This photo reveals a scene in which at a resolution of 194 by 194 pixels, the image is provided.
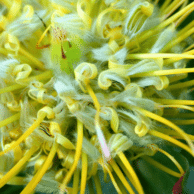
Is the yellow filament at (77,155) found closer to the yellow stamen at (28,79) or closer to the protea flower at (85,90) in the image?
the protea flower at (85,90)

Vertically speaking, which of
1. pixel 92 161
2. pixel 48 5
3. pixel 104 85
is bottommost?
pixel 92 161

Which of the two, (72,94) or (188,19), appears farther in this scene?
(188,19)

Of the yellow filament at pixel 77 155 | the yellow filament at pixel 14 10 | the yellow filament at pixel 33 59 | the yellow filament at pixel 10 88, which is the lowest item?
the yellow filament at pixel 77 155

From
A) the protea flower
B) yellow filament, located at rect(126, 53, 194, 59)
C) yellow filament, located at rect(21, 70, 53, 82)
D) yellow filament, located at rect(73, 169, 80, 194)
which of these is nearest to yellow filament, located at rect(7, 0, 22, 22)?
the protea flower

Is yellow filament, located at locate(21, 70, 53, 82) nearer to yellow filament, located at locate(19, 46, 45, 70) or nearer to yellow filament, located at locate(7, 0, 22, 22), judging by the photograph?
yellow filament, located at locate(19, 46, 45, 70)

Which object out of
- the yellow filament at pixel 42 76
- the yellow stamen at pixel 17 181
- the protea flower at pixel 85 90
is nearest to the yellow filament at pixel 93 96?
the protea flower at pixel 85 90

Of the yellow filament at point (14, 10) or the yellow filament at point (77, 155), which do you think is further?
the yellow filament at point (14, 10)

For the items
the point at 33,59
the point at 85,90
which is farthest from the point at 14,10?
the point at 85,90

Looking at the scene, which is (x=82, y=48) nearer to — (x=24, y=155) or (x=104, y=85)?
(x=104, y=85)

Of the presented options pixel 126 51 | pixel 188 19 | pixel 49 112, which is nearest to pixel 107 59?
pixel 126 51
